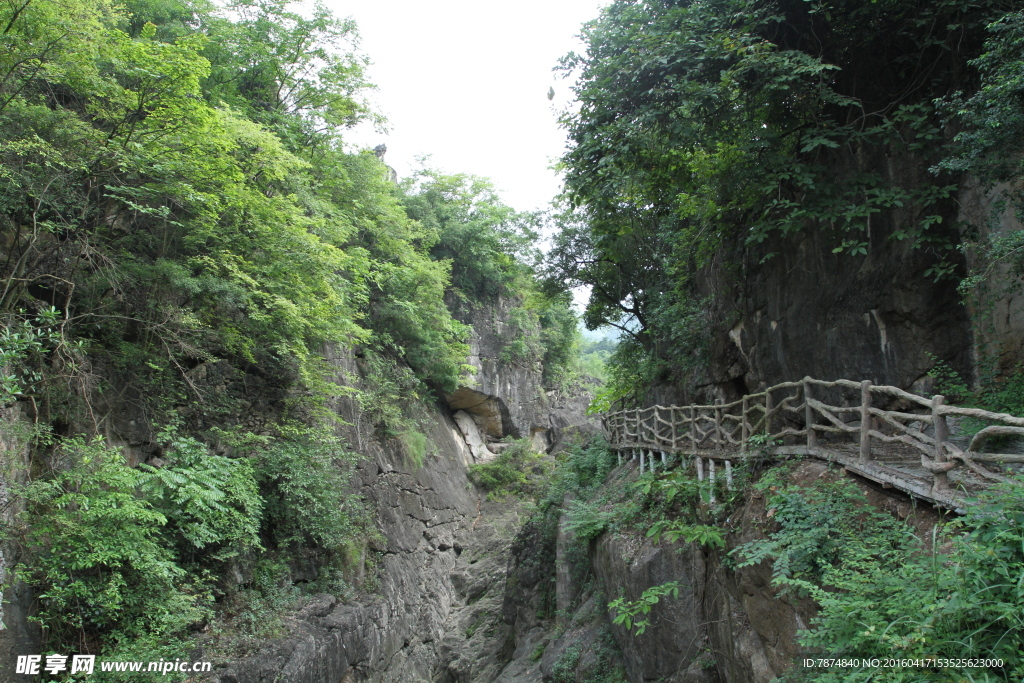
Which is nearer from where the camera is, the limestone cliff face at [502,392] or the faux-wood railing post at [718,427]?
the faux-wood railing post at [718,427]

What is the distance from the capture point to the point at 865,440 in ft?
18.7

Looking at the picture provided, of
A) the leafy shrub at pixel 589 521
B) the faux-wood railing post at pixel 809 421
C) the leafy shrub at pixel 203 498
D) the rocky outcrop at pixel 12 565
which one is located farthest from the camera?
the leafy shrub at pixel 589 521

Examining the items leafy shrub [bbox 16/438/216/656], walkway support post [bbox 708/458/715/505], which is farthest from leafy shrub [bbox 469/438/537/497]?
walkway support post [bbox 708/458/715/505]

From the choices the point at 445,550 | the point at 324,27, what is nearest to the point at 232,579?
the point at 445,550

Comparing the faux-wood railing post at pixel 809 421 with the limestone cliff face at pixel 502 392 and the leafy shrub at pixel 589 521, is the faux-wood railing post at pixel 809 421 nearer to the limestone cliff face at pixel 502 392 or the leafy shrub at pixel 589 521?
the leafy shrub at pixel 589 521

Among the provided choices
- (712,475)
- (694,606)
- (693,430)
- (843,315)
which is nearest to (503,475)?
(693,430)

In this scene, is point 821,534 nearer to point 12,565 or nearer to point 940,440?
point 940,440

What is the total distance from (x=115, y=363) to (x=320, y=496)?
4753mm

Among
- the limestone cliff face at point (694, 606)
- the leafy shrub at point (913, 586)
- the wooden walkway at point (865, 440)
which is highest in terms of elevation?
the wooden walkway at point (865, 440)

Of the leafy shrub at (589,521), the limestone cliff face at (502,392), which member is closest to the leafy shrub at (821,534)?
the leafy shrub at (589,521)

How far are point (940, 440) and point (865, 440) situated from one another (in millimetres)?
953

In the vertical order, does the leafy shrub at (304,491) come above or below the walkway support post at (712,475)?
below

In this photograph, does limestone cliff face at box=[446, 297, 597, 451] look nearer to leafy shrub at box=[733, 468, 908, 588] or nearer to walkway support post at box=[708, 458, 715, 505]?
walkway support post at box=[708, 458, 715, 505]

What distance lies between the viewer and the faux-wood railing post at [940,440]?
4.63m
